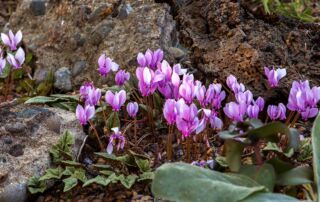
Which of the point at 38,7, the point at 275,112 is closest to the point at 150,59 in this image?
the point at 275,112

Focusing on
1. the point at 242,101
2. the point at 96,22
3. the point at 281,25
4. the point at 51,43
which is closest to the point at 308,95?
the point at 242,101

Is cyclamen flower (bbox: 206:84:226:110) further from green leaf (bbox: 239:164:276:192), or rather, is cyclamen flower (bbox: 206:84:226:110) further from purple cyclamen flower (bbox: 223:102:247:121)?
green leaf (bbox: 239:164:276:192)

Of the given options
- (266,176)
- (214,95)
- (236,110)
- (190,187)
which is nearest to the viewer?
(190,187)

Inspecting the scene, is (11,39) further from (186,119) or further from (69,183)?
(186,119)

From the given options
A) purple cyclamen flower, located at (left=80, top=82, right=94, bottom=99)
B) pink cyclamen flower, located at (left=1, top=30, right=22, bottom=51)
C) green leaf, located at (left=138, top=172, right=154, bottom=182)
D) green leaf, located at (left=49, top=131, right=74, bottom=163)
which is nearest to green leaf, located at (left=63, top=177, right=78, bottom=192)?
green leaf, located at (left=49, top=131, right=74, bottom=163)

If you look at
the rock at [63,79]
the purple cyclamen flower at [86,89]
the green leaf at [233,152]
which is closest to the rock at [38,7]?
the rock at [63,79]

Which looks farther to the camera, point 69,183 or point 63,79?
point 63,79

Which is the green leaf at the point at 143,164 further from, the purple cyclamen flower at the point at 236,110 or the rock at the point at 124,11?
the rock at the point at 124,11

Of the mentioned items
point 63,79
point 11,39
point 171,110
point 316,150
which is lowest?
point 63,79

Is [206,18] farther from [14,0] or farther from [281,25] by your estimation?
[14,0]
